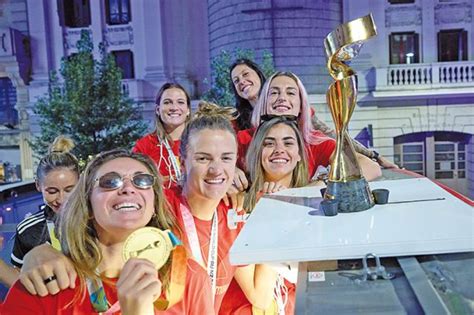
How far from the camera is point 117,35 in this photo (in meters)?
6.15

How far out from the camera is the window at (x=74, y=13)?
20.3 ft

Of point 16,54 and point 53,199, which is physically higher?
point 16,54

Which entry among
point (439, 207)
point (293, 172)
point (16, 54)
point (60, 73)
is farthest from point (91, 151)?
point (439, 207)

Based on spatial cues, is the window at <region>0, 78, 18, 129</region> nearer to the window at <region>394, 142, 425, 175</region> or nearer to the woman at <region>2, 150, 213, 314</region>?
the window at <region>394, 142, 425, 175</region>

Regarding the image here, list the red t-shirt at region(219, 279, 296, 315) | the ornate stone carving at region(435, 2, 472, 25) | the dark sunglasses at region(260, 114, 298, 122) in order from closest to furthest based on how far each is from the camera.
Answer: the red t-shirt at region(219, 279, 296, 315) → the dark sunglasses at region(260, 114, 298, 122) → the ornate stone carving at region(435, 2, 472, 25)

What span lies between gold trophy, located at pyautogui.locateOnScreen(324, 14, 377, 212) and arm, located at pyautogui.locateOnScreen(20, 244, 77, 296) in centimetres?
57

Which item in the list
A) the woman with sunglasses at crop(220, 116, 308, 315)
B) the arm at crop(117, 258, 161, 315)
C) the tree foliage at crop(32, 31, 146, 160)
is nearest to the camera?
the arm at crop(117, 258, 161, 315)

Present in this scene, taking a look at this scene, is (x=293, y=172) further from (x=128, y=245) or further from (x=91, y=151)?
(x=91, y=151)

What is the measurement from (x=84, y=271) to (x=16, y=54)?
6.06 m

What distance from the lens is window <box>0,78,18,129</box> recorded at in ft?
20.6

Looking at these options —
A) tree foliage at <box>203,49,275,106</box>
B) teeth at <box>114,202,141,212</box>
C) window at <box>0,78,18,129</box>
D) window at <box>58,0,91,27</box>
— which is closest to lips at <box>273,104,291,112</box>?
teeth at <box>114,202,141,212</box>

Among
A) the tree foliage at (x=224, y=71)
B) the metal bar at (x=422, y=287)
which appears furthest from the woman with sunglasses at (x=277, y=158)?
the tree foliage at (x=224, y=71)

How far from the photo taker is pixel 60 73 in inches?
245

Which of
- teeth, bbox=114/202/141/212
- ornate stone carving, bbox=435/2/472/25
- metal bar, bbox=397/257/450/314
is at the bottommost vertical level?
metal bar, bbox=397/257/450/314
